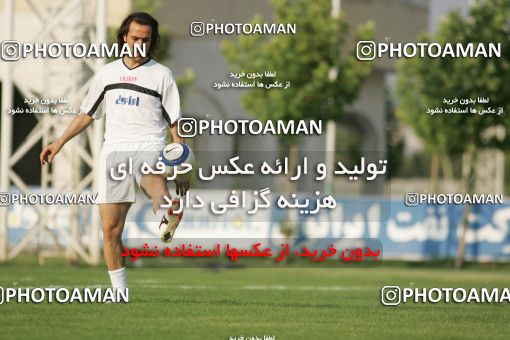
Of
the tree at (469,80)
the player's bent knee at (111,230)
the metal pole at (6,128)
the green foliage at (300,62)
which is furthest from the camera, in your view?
the green foliage at (300,62)

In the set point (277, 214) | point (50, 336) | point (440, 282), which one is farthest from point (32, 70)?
point (50, 336)

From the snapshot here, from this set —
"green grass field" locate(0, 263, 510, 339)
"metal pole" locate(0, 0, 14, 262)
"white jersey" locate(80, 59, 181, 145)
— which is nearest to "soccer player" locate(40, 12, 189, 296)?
"white jersey" locate(80, 59, 181, 145)

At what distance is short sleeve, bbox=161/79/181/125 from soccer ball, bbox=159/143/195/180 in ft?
1.00

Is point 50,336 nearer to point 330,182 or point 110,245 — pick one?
point 110,245

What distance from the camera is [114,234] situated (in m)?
10.7

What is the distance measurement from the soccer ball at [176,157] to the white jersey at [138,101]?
0.81ft

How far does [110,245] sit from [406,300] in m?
4.07

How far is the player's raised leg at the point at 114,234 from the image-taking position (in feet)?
34.9

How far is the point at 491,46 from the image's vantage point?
28156mm

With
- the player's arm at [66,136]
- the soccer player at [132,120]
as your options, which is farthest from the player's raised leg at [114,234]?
the player's arm at [66,136]

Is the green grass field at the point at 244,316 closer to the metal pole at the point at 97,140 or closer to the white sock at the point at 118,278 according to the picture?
the white sock at the point at 118,278

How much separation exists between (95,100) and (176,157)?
960 mm

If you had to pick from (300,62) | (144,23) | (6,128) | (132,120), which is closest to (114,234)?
(132,120)

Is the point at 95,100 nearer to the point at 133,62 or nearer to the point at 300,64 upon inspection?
the point at 133,62
